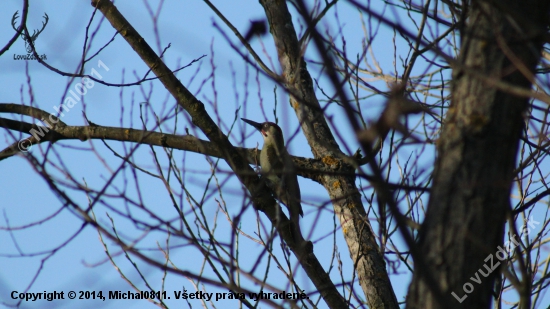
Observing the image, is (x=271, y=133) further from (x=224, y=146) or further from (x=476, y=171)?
(x=476, y=171)

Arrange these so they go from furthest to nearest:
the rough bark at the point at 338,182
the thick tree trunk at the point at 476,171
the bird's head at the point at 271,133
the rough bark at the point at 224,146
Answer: the bird's head at the point at 271,133 → the rough bark at the point at 338,182 → the rough bark at the point at 224,146 → the thick tree trunk at the point at 476,171

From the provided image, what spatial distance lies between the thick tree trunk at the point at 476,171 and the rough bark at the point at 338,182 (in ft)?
4.18

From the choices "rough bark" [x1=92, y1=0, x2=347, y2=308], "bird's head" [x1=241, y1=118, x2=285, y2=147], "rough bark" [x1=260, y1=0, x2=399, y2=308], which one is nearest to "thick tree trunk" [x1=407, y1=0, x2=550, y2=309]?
"rough bark" [x1=92, y1=0, x2=347, y2=308]

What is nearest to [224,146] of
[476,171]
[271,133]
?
[476,171]

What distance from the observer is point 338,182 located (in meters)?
4.70

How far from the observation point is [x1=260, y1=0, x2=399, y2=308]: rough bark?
407 cm

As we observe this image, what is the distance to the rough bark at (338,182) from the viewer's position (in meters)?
4.07

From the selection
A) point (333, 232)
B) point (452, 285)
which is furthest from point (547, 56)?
point (452, 285)

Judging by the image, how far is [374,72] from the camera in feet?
20.6

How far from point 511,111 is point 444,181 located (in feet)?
1.11

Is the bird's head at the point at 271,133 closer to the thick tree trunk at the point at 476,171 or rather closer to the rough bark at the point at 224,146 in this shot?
the rough bark at the point at 224,146

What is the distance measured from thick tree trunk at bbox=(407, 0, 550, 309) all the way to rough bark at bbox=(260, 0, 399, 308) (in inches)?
50.2

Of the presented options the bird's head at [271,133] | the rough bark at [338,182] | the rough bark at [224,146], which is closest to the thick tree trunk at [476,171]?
the rough bark at [224,146]

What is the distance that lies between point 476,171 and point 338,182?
112 inches
